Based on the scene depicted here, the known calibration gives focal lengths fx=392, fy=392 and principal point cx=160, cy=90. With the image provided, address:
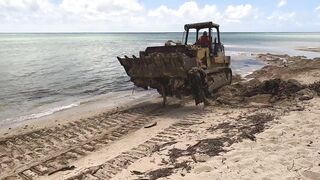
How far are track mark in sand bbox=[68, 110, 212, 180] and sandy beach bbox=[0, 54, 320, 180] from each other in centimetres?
2

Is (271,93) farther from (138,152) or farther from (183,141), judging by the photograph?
(138,152)

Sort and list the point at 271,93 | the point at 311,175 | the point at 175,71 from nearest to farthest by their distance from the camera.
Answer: the point at 311,175
the point at 175,71
the point at 271,93

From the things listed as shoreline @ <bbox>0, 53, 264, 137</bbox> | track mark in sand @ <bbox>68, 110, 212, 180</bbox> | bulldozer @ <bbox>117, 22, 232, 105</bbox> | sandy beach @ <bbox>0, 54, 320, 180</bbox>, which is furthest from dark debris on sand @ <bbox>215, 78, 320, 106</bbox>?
shoreline @ <bbox>0, 53, 264, 137</bbox>

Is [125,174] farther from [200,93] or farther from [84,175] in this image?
[200,93]

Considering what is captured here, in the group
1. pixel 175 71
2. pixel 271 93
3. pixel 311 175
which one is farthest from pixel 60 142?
pixel 271 93

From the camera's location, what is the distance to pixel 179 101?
13.9 metres

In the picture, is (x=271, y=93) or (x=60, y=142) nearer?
(x=60, y=142)

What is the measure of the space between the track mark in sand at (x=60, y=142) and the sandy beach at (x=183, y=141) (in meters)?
0.02

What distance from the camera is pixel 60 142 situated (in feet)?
30.5

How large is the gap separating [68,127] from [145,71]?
306 centimetres

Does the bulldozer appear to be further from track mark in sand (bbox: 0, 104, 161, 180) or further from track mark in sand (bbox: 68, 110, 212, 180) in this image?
track mark in sand (bbox: 68, 110, 212, 180)

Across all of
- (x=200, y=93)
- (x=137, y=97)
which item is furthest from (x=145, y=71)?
(x=137, y=97)

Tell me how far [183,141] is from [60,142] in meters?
3.08

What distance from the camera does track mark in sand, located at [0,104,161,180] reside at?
25.1ft
